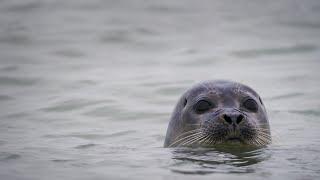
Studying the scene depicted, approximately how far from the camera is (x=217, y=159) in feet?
26.0

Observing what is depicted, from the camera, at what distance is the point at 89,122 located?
1248 centimetres

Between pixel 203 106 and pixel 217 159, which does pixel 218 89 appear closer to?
pixel 203 106

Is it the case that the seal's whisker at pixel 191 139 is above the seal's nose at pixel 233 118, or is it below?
below

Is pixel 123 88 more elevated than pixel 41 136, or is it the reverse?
pixel 123 88

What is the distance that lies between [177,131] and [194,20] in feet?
38.0

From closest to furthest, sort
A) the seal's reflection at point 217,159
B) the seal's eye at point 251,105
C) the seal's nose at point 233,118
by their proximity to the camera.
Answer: the seal's reflection at point 217,159 → the seal's nose at point 233,118 → the seal's eye at point 251,105

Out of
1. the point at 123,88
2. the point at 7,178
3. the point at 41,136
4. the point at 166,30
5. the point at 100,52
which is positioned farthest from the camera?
the point at 166,30

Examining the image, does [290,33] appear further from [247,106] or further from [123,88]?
[247,106]

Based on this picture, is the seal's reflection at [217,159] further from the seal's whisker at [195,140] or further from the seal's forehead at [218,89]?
the seal's forehead at [218,89]

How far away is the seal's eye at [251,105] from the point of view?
29.0ft

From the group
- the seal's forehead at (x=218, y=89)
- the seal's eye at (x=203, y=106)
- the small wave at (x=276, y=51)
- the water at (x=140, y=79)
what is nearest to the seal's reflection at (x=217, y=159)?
the water at (x=140, y=79)

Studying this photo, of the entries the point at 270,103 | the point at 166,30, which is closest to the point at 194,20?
the point at 166,30

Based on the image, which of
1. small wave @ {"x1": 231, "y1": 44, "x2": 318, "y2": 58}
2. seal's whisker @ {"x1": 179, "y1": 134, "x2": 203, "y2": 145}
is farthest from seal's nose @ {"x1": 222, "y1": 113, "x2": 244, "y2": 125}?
small wave @ {"x1": 231, "y1": 44, "x2": 318, "y2": 58}

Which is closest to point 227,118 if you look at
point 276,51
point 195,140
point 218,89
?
Answer: point 195,140
